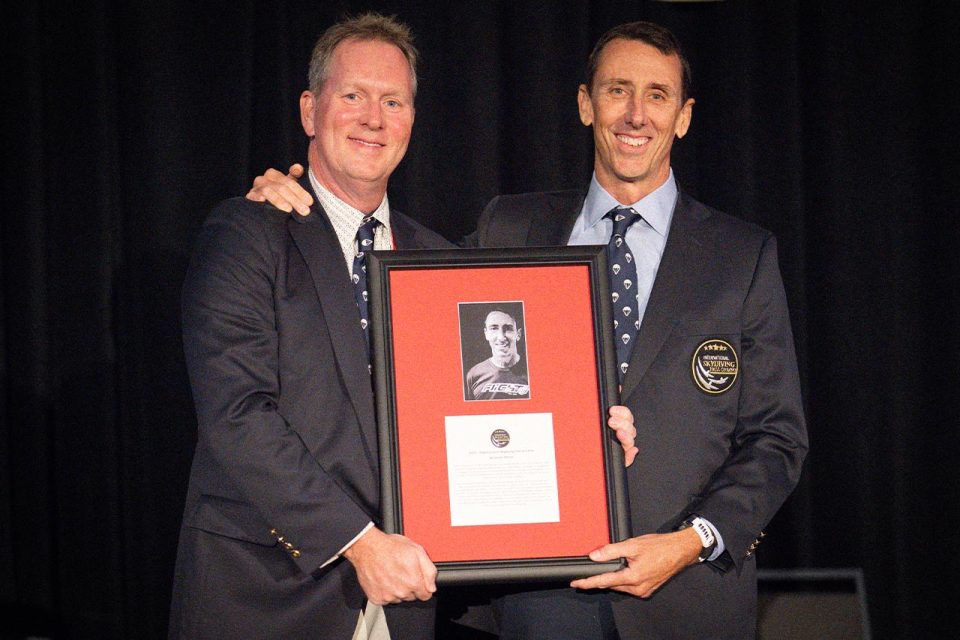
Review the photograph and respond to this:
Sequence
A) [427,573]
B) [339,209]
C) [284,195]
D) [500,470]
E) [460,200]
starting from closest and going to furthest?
[427,573] → [500,470] → [284,195] → [339,209] → [460,200]

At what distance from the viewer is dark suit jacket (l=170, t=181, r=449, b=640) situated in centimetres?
199

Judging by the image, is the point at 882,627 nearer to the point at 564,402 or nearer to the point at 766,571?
the point at 766,571

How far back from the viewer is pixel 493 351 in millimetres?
2037

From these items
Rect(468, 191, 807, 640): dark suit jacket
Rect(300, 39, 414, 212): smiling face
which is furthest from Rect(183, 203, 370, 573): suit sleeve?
Rect(468, 191, 807, 640): dark suit jacket

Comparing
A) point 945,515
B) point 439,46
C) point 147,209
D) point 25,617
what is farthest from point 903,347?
point 25,617

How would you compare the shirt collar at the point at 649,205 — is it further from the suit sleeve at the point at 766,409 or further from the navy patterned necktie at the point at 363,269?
the navy patterned necktie at the point at 363,269

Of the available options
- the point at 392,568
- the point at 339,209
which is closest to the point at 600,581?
the point at 392,568

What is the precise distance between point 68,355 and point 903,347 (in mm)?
2473

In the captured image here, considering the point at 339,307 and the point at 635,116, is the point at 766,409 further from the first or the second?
the point at 339,307

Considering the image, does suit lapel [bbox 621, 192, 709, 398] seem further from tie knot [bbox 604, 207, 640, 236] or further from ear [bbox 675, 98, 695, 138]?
ear [bbox 675, 98, 695, 138]

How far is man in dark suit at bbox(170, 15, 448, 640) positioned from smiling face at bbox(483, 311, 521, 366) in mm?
248

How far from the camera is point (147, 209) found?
3057 mm

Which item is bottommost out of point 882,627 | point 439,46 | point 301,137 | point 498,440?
point 882,627

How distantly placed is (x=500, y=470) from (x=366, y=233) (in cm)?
59
